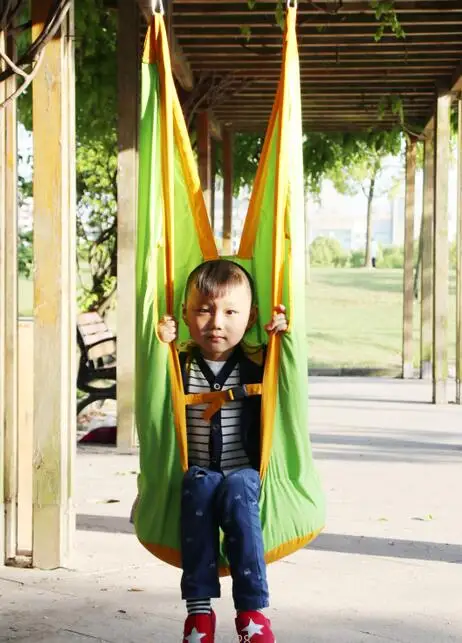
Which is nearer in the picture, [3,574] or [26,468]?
[3,574]

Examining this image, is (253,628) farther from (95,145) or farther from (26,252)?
(26,252)

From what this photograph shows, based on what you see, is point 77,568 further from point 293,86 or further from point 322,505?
point 293,86

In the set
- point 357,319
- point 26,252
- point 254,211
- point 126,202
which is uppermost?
point 126,202

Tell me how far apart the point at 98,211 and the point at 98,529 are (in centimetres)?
717

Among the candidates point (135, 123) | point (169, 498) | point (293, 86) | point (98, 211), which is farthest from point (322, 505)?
point (98, 211)

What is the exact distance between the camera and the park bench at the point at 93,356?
7.29 meters

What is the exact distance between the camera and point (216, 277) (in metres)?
2.88

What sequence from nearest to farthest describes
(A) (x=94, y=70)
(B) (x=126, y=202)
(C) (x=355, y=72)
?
(B) (x=126, y=202)
(A) (x=94, y=70)
(C) (x=355, y=72)

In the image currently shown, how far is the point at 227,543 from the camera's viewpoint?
281 centimetres

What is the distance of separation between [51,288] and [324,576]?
1292mm

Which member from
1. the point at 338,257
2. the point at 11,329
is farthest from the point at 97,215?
the point at 338,257

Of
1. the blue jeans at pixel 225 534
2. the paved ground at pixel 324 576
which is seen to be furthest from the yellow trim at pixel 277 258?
the paved ground at pixel 324 576

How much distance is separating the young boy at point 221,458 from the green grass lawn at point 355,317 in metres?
10.8

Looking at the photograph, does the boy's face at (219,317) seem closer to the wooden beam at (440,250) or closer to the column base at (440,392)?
the wooden beam at (440,250)
